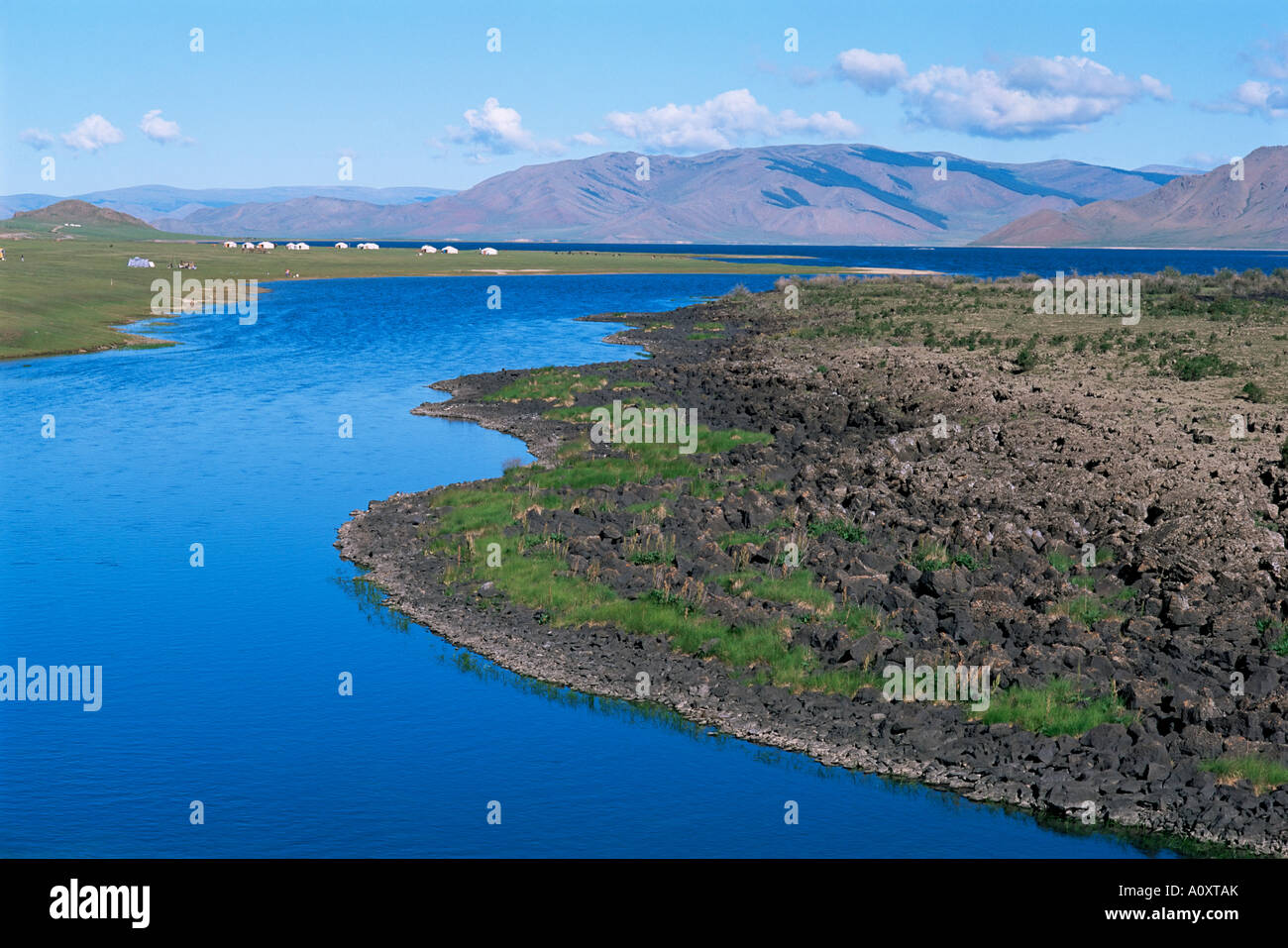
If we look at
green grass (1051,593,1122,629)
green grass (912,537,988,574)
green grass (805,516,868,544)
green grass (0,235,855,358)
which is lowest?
green grass (1051,593,1122,629)

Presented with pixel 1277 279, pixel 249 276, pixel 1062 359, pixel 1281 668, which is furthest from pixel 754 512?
pixel 249 276

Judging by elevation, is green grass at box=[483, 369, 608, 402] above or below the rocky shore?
above

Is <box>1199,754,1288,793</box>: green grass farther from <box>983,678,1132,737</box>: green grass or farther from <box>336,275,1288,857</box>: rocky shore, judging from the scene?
<box>983,678,1132,737</box>: green grass

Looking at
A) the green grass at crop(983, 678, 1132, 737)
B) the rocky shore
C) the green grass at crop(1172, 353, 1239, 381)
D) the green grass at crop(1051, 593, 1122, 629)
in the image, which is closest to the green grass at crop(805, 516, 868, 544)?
the rocky shore

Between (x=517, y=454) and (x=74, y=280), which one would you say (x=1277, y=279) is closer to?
(x=517, y=454)

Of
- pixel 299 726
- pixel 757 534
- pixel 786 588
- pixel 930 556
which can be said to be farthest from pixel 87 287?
pixel 930 556

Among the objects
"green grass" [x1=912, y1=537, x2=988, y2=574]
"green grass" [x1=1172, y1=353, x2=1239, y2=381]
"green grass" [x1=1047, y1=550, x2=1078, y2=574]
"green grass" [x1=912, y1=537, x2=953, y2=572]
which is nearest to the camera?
"green grass" [x1=1047, y1=550, x2=1078, y2=574]

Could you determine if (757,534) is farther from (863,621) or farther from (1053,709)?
(1053,709)
